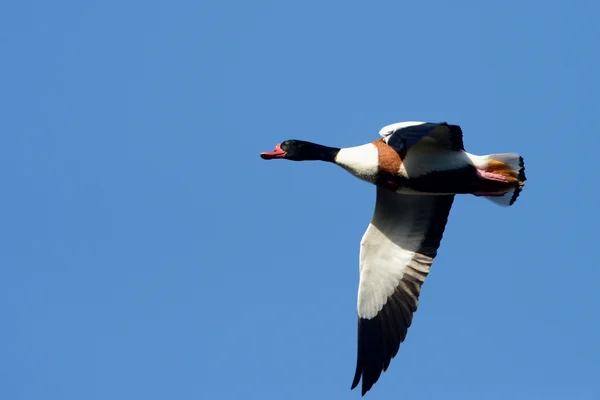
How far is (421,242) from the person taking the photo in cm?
1266

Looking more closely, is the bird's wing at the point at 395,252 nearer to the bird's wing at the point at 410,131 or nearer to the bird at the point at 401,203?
the bird at the point at 401,203

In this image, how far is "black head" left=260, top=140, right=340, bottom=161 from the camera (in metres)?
12.2

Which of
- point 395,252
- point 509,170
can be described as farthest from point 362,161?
point 509,170

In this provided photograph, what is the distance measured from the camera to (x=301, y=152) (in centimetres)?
1257

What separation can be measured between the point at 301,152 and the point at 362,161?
38.6 inches

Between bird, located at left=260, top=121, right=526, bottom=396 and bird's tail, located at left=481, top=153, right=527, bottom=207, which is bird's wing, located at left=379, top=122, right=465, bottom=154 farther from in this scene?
bird's tail, located at left=481, top=153, right=527, bottom=207

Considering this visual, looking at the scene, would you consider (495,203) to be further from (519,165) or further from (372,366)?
(372,366)

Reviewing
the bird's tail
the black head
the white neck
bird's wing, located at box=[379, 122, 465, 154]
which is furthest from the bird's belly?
Result: the black head

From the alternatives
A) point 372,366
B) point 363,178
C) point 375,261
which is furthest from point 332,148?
point 372,366

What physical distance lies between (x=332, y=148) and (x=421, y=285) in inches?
72.0

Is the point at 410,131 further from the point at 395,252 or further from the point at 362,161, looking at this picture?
the point at 395,252

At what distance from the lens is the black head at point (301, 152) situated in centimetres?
1223

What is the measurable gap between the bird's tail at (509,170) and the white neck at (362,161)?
3.94 feet

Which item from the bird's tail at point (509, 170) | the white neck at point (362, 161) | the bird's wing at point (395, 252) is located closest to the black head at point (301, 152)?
the white neck at point (362, 161)
